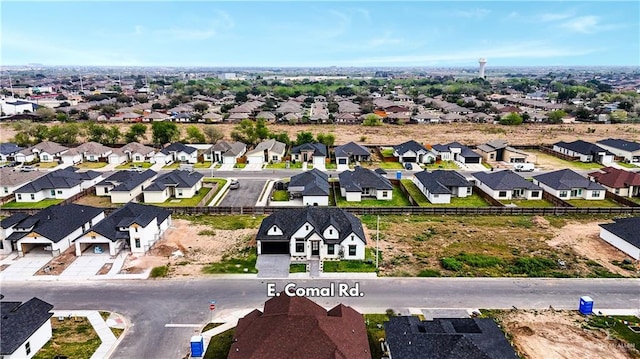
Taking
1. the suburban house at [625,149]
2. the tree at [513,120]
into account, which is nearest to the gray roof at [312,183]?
the suburban house at [625,149]

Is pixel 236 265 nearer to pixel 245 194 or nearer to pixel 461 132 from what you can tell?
pixel 245 194

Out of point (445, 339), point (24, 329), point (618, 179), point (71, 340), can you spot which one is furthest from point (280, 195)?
point (618, 179)

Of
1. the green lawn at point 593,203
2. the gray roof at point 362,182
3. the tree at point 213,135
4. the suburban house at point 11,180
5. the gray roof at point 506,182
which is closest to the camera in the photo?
the green lawn at point 593,203

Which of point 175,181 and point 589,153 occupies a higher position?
point 589,153

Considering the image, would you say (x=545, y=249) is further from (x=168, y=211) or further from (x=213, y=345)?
(x=168, y=211)

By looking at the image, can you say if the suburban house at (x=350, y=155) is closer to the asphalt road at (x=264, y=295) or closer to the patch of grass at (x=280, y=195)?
the patch of grass at (x=280, y=195)

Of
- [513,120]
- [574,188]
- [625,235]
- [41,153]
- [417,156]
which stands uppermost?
[513,120]

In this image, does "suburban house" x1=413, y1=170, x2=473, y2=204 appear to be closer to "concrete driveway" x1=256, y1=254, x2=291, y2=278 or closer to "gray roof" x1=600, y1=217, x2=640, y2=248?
"gray roof" x1=600, y1=217, x2=640, y2=248
